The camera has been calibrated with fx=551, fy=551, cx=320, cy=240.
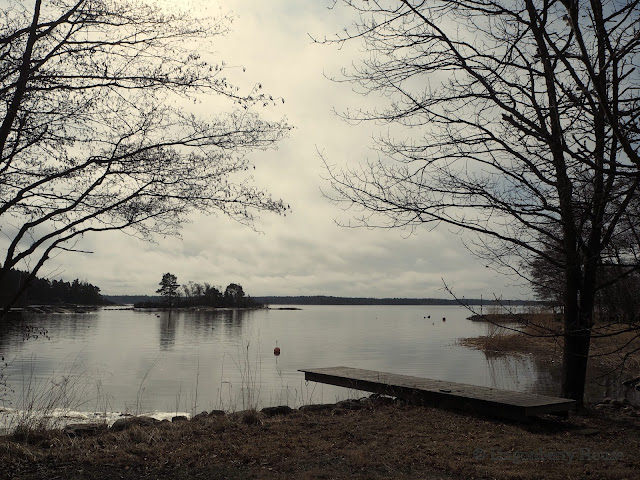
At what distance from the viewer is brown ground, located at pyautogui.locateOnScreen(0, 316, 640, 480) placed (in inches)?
219

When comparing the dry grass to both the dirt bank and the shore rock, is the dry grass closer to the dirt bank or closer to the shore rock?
the dirt bank

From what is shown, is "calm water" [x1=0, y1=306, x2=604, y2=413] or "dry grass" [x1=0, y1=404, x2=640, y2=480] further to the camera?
"calm water" [x1=0, y1=306, x2=604, y2=413]

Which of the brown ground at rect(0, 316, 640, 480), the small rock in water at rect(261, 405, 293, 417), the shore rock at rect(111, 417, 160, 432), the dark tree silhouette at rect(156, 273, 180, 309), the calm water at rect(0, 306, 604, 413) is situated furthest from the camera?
the dark tree silhouette at rect(156, 273, 180, 309)

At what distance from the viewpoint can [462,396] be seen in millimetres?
9242

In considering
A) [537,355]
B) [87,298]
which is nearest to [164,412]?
[537,355]

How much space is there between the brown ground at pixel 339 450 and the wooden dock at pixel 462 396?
0.76 feet

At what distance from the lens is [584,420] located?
8734 mm

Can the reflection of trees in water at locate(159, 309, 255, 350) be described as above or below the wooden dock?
below

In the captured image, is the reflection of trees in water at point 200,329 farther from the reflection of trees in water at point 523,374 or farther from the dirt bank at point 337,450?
the dirt bank at point 337,450

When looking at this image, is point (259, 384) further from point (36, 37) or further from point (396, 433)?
point (36, 37)

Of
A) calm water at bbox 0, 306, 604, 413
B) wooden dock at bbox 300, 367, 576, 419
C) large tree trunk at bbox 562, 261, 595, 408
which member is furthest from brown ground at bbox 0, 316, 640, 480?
calm water at bbox 0, 306, 604, 413

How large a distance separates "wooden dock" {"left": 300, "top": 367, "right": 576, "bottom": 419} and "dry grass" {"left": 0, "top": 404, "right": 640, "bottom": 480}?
0.25m

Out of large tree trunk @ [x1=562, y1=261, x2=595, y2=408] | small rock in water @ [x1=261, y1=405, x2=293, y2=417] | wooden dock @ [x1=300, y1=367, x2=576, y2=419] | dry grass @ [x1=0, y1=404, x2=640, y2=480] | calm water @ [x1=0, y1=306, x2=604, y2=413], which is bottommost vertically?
calm water @ [x1=0, y1=306, x2=604, y2=413]

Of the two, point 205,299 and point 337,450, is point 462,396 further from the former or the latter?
point 205,299
